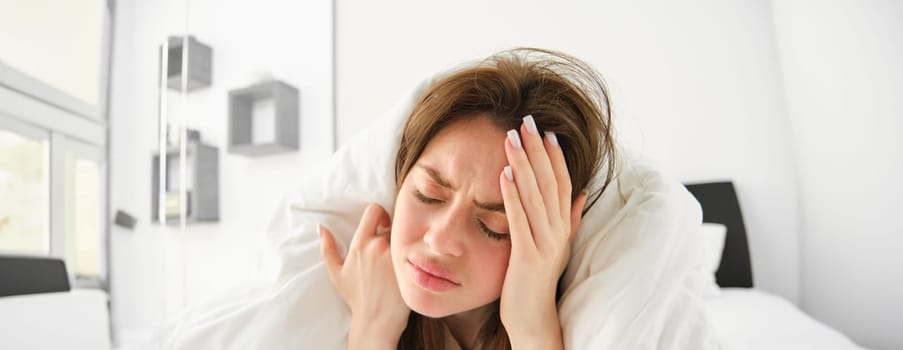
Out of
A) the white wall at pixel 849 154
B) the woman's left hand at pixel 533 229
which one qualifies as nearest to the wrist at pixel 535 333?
the woman's left hand at pixel 533 229

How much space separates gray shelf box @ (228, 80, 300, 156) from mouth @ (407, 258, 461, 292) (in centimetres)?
165

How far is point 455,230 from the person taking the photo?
0.73 m

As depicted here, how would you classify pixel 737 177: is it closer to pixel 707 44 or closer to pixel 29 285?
pixel 707 44

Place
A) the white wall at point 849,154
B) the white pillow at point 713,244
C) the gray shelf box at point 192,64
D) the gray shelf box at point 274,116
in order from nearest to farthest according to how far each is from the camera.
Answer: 1. the gray shelf box at point 192,64
2. the white wall at point 849,154
3. the white pillow at point 713,244
4. the gray shelf box at point 274,116

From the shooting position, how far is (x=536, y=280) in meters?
0.74

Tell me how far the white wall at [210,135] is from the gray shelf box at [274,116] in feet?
0.24

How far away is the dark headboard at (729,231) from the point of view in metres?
2.23

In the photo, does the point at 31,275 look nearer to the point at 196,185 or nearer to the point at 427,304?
the point at 427,304

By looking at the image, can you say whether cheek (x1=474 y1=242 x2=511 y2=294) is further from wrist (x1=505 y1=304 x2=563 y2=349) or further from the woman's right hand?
the woman's right hand

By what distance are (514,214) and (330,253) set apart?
40 centimetres

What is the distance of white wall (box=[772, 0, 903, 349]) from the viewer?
1440mm

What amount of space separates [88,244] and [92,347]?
141mm

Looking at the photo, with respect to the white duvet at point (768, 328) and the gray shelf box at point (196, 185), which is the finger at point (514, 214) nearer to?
the gray shelf box at point (196, 185)

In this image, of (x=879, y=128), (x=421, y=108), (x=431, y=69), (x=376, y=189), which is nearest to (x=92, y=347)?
(x=376, y=189)
